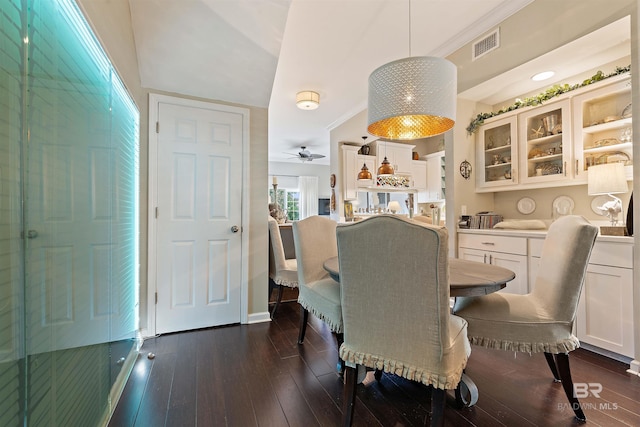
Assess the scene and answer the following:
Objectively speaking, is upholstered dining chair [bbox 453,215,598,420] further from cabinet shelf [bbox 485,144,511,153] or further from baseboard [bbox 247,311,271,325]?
baseboard [bbox 247,311,271,325]

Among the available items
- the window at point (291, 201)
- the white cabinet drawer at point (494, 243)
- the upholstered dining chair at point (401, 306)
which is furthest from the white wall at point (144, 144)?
the window at point (291, 201)

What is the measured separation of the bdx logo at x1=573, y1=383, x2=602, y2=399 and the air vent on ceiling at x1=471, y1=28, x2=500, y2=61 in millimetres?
2819

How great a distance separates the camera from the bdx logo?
1.63 metres

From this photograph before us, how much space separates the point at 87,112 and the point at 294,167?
7723mm

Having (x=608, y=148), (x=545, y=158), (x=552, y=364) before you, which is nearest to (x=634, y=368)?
(x=552, y=364)

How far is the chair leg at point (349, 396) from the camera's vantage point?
1.31 m

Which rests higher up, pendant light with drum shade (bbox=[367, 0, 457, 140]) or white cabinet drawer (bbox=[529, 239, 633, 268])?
pendant light with drum shade (bbox=[367, 0, 457, 140])

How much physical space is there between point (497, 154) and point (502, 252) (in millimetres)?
1215

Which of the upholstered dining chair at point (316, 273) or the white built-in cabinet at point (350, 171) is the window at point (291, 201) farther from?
the upholstered dining chair at point (316, 273)

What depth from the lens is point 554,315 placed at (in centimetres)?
149

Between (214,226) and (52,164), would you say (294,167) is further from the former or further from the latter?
A: (52,164)

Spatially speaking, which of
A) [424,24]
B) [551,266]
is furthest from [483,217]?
[424,24]

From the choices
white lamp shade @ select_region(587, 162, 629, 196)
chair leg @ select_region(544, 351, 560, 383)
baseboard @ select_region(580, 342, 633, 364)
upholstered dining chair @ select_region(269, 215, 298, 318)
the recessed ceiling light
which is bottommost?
baseboard @ select_region(580, 342, 633, 364)

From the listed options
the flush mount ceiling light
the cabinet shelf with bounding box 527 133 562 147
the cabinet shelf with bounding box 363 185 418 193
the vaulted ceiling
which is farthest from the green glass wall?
the cabinet shelf with bounding box 363 185 418 193
